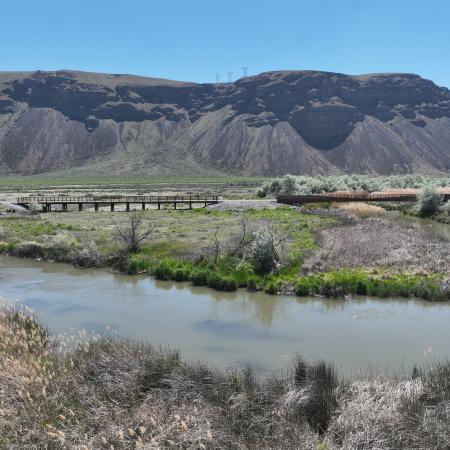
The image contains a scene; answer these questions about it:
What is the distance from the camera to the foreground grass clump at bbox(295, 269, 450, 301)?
2272 cm

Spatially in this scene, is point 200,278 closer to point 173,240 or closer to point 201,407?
point 173,240

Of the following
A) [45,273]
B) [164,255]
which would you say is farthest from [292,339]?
→ [45,273]

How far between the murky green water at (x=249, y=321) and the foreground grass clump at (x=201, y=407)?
10.6 ft

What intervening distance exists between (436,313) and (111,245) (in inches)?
819

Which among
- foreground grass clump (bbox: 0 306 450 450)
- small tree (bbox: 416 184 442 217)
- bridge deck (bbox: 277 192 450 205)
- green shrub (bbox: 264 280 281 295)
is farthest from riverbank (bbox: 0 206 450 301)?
bridge deck (bbox: 277 192 450 205)

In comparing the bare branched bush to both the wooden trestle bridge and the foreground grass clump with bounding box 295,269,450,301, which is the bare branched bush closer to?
the wooden trestle bridge

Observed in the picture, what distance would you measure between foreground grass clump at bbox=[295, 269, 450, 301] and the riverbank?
0.04 meters

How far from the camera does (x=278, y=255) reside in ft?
87.9

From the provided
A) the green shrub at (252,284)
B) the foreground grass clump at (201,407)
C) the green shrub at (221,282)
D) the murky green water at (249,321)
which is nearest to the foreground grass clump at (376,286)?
the murky green water at (249,321)

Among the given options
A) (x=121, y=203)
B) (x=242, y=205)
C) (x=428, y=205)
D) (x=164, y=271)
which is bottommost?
(x=121, y=203)

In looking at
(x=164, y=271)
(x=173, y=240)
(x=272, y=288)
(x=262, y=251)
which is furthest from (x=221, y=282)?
(x=173, y=240)

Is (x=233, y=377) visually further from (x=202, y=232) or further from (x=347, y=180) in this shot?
(x=347, y=180)

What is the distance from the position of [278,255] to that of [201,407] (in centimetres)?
1670

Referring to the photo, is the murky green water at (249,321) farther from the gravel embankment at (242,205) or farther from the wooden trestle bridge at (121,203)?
the wooden trestle bridge at (121,203)
